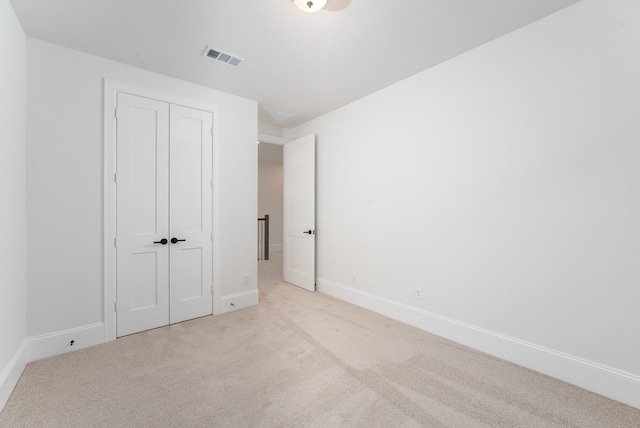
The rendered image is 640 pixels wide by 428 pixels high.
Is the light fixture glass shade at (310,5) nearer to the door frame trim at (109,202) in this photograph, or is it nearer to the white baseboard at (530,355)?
the door frame trim at (109,202)

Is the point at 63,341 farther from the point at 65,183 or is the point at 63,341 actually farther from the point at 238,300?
the point at 238,300

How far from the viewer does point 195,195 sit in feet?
10.3

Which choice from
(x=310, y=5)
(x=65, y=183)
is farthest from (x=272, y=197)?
(x=310, y=5)

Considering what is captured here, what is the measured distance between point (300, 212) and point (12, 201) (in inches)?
122

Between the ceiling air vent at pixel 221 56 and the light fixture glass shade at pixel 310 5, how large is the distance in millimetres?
974

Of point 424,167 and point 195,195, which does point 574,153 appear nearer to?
point 424,167

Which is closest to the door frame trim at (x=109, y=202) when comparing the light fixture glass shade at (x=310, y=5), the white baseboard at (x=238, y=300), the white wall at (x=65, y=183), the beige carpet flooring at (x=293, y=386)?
the white wall at (x=65, y=183)

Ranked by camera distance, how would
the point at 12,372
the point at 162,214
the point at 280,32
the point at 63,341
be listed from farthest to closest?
the point at 162,214
the point at 63,341
the point at 280,32
the point at 12,372

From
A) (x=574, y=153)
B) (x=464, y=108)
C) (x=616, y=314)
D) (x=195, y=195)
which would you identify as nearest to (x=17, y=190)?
(x=195, y=195)

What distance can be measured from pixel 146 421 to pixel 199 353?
2.50ft

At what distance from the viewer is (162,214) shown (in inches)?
115

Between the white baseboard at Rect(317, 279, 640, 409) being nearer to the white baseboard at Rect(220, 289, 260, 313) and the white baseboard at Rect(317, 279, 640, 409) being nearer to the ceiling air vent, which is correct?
the white baseboard at Rect(220, 289, 260, 313)

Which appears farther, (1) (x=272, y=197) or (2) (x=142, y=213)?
(1) (x=272, y=197)

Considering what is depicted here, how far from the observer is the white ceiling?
6.41ft
